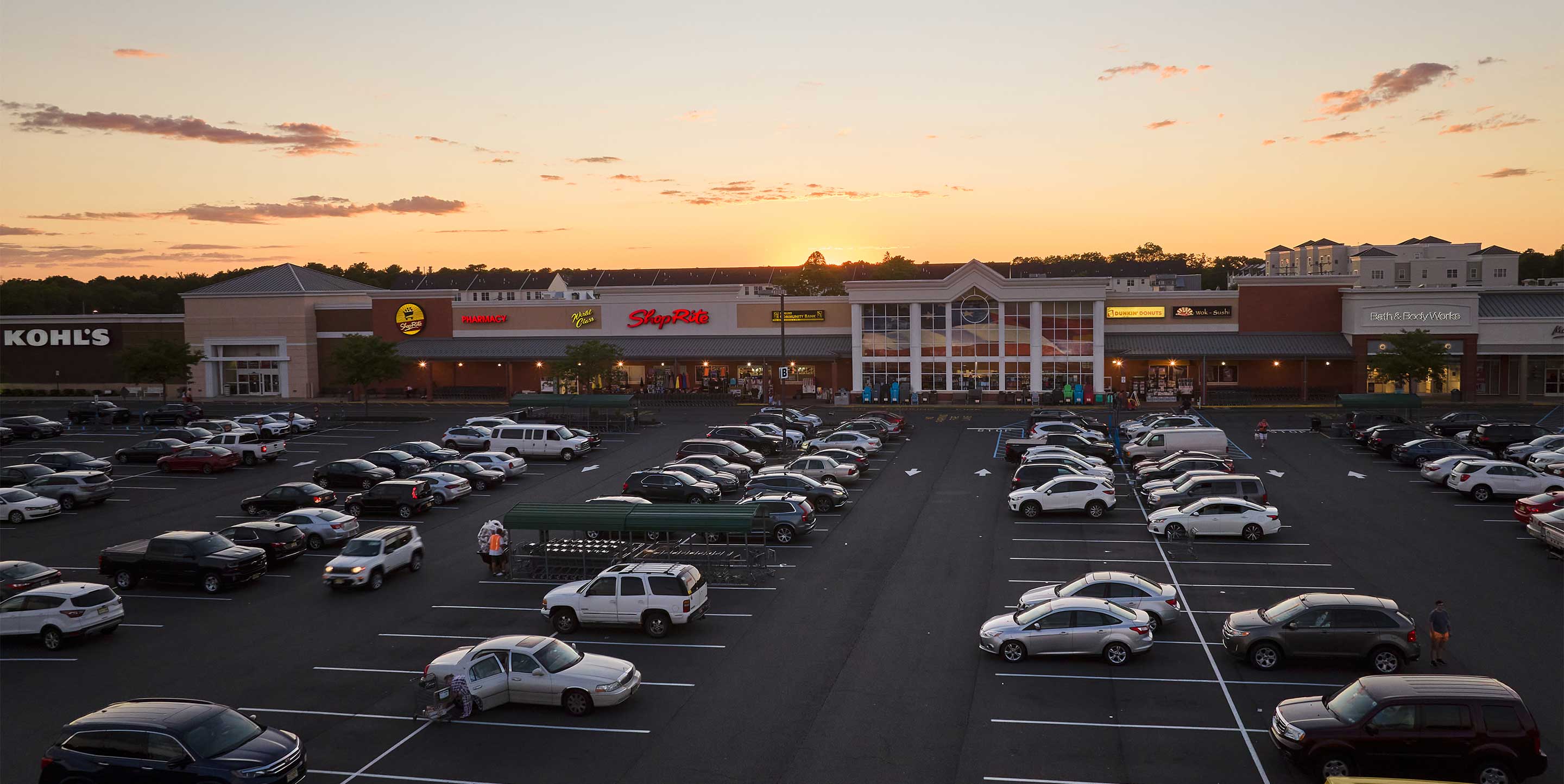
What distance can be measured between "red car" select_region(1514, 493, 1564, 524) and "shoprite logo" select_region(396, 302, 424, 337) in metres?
70.1

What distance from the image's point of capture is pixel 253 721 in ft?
49.3

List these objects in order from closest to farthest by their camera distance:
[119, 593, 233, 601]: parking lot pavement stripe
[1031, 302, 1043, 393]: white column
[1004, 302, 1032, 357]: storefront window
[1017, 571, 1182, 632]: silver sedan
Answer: [1017, 571, 1182, 632]: silver sedan → [119, 593, 233, 601]: parking lot pavement stripe → [1031, 302, 1043, 393]: white column → [1004, 302, 1032, 357]: storefront window

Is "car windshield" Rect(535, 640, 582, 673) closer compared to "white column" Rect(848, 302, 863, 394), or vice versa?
"car windshield" Rect(535, 640, 582, 673)

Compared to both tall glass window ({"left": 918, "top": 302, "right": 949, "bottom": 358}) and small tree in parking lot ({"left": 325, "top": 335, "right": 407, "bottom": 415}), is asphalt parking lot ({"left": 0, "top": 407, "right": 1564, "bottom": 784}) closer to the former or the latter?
small tree in parking lot ({"left": 325, "top": 335, "right": 407, "bottom": 415})

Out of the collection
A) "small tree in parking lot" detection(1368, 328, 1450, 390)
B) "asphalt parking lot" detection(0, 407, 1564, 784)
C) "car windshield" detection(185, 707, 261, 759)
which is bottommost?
"asphalt parking lot" detection(0, 407, 1564, 784)

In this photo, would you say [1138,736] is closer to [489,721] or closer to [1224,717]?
[1224,717]

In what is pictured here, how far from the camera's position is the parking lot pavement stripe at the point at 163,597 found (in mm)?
25391

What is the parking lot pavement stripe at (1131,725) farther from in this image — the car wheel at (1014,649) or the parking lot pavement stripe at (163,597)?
the parking lot pavement stripe at (163,597)

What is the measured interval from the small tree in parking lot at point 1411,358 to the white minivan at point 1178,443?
23905mm

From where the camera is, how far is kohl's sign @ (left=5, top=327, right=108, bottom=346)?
3221 inches

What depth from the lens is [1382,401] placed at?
51250 millimetres

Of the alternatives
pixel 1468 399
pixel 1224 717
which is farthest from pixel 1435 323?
pixel 1224 717

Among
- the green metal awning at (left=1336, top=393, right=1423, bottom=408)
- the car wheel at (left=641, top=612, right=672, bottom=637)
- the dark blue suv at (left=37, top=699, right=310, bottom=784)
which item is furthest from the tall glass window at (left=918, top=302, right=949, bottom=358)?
the dark blue suv at (left=37, top=699, right=310, bottom=784)

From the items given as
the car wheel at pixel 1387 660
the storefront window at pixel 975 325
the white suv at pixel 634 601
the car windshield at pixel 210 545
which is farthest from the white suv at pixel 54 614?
the storefront window at pixel 975 325
